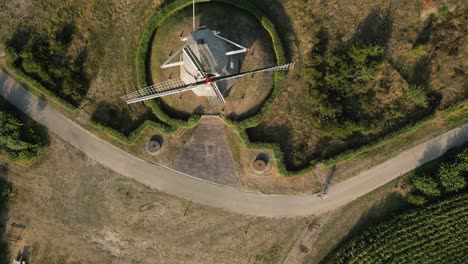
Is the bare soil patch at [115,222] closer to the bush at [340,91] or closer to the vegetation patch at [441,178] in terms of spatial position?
the bush at [340,91]

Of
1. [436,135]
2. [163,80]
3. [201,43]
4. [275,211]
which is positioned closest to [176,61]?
[163,80]

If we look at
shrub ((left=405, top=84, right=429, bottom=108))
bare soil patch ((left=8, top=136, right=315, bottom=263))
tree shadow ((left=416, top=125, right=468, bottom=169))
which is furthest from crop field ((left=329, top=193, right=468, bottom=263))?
shrub ((left=405, top=84, right=429, bottom=108))

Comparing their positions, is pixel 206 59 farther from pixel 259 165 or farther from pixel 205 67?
pixel 259 165

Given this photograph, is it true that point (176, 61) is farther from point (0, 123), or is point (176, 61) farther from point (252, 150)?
point (0, 123)

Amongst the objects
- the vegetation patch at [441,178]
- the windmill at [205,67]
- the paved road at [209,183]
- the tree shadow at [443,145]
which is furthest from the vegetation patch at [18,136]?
the tree shadow at [443,145]

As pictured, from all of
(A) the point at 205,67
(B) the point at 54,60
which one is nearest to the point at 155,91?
(A) the point at 205,67

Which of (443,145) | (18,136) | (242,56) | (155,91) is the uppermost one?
(242,56)
